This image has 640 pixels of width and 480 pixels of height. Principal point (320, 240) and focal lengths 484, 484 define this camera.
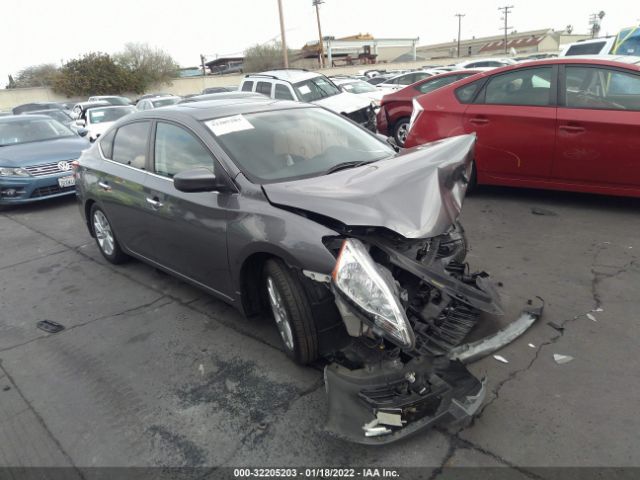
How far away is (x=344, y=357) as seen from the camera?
2672mm

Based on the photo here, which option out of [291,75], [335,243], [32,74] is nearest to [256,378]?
[335,243]

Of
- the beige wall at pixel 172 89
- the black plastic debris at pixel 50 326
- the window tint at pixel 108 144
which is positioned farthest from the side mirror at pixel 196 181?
the beige wall at pixel 172 89

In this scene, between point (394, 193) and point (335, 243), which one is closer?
point (335, 243)

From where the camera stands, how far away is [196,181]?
10.2 ft

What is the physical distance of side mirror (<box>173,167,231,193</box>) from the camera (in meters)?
3.12

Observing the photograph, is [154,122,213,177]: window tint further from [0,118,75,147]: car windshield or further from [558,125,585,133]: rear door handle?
[0,118,75,147]: car windshield

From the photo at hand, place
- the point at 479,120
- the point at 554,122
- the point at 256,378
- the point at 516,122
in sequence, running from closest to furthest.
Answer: the point at 256,378
the point at 554,122
the point at 516,122
the point at 479,120

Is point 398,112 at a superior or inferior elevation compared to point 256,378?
superior

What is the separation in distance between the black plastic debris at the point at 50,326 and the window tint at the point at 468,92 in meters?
5.04

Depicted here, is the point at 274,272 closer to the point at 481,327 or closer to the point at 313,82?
the point at 481,327

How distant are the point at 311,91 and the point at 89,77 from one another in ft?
117

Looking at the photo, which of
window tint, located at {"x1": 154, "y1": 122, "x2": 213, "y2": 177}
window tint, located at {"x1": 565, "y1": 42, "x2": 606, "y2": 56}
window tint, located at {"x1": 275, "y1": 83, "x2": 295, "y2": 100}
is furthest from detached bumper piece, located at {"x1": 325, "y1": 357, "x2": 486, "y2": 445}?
window tint, located at {"x1": 565, "y1": 42, "x2": 606, "y2": 56}

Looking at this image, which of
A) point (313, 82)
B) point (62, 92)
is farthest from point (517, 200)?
point (62, 92)

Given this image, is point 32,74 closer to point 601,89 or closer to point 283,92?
point 283,92
